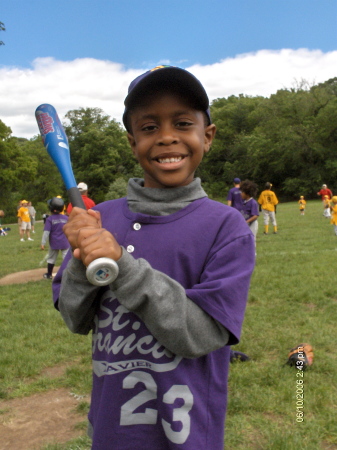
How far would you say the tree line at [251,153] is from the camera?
4294 centimetres

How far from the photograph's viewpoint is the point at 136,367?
1.25m

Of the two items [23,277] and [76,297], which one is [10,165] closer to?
[23,277]

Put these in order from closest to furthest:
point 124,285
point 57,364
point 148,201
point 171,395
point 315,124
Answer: point 124,285 → point 171,395 → point 148,201 → point 57,364 → point 315,124

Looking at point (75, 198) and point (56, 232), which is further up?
point (56, 232)

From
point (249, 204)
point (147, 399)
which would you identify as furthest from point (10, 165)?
point (147, 399)

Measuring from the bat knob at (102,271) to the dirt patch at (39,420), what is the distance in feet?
7.58

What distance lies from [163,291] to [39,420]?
8.60 ft

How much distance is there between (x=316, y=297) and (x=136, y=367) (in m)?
5.27

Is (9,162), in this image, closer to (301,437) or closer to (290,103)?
(290,103)

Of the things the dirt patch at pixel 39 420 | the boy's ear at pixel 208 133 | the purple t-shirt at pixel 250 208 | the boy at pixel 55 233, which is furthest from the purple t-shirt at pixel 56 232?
the boy's ear at pixel 208 133

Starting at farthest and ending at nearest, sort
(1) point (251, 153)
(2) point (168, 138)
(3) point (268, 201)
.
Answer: (1) point (251, 153) < (3) point (268, 201) < (2) point (168, 138)

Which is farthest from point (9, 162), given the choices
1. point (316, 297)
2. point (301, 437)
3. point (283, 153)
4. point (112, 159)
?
point (301, 437)

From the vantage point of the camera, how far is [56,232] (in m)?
8.37

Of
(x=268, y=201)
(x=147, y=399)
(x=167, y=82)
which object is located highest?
(x=268, y=201)
